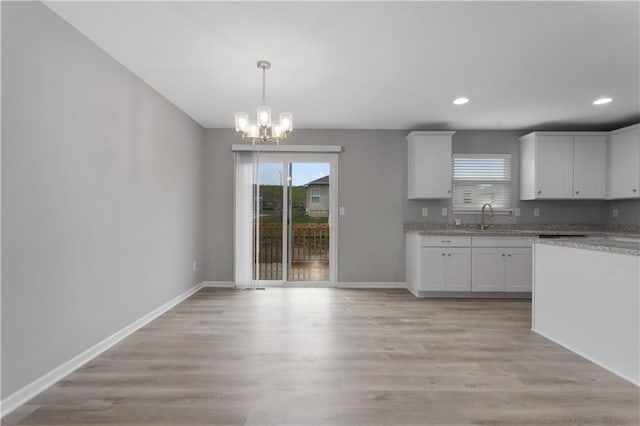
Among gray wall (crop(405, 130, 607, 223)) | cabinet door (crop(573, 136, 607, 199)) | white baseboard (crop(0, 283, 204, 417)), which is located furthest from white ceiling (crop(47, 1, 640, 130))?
white baseboard (crop(0, 283, 204, 417))

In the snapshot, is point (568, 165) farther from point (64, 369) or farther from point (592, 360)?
point (64, 369)

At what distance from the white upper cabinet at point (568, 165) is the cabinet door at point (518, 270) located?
0.90m

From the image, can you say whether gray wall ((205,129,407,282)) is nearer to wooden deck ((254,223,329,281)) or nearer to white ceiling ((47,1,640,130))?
wooden deck ((254,223,329,281))

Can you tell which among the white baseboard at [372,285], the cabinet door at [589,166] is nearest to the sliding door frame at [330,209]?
the white baseboard at [372,285]

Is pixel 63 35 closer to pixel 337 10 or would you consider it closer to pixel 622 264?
pixel 337 10

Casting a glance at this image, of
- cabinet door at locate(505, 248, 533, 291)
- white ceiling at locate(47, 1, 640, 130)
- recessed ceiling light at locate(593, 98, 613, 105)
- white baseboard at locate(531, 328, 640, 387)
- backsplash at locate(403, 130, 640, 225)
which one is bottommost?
white baseboard at locate(531, 328, 640, 387)

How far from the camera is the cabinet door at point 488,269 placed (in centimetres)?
429

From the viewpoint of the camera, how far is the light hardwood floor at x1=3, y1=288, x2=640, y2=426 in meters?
1.78

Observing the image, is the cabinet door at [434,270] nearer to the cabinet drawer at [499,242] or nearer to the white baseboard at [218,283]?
the cabinet drawer at [499,242]

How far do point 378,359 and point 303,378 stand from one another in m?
0.63

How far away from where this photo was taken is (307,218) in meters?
4.93

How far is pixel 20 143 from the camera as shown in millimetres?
1838

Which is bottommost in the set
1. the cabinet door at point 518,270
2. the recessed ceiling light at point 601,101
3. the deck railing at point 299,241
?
the cabinet door at point 518,270

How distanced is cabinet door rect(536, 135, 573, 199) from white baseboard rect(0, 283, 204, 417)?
5277mm
